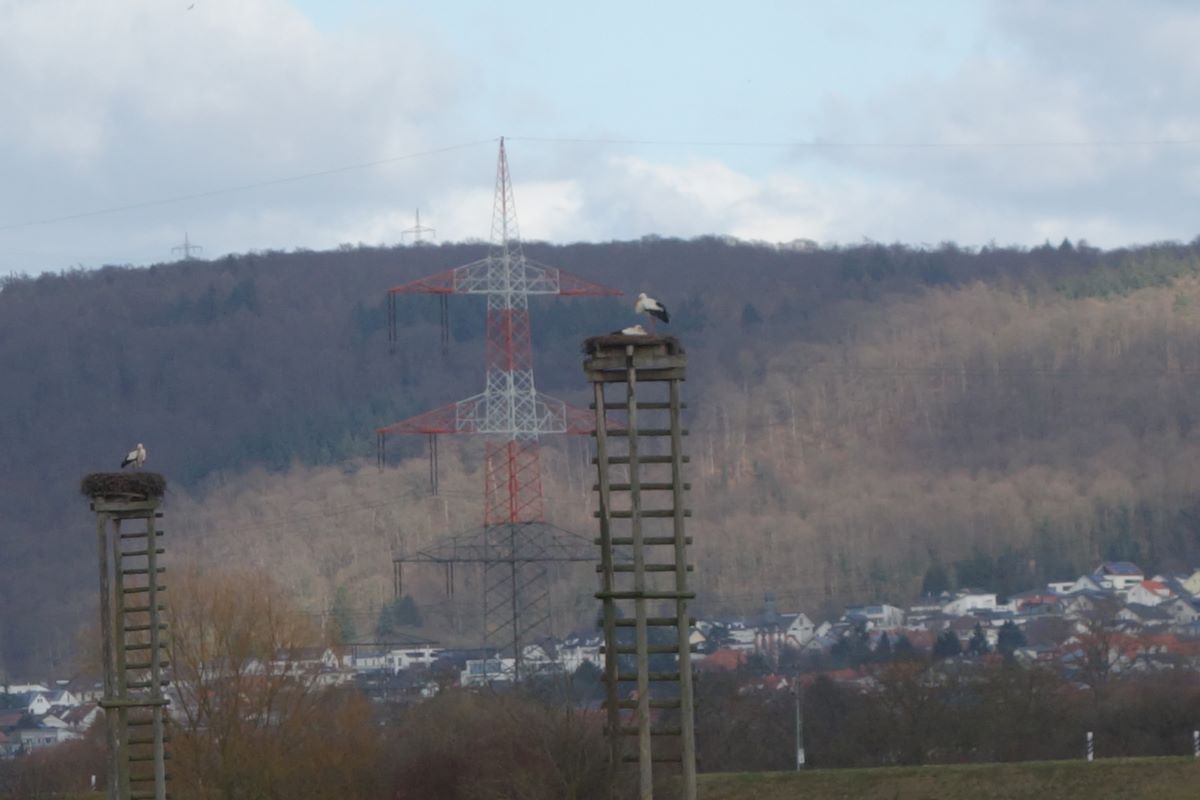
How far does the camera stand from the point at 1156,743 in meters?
86.8

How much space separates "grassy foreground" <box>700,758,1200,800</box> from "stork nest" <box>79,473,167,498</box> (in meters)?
22.8

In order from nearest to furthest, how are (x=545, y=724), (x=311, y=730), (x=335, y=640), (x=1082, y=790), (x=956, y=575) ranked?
(x=1082, y=790) < (x=545, y=724) < (x=311, y=730) < (x=335, y=640) < (x=956, y=575)

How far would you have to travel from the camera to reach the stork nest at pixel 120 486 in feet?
155

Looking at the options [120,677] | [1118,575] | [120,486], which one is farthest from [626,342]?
[1118,575]

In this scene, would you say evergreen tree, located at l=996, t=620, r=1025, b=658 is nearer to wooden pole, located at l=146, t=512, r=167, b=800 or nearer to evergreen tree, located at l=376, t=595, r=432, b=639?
evergreen tree, located at l=376, t=595, r=432, b=639

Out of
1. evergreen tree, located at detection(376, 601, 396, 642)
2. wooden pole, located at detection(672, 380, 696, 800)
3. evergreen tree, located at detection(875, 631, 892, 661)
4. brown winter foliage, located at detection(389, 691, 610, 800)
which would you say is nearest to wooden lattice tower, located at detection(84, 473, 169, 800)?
wooden pole, located at detection(672, 380, 696, 800)

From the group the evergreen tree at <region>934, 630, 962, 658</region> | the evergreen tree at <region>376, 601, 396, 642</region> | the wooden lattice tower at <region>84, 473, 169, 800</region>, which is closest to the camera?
the wooden lattice tower at <region>84, 473, 169, 800</region>

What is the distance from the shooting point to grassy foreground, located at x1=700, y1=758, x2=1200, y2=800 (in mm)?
61688

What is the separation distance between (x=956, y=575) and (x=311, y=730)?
121 meters

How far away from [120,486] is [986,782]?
27.0 m

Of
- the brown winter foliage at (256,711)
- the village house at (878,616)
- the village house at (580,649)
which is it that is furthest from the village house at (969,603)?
the brown winter foliage at (256,711)

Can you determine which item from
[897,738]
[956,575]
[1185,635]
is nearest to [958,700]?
[897,738]

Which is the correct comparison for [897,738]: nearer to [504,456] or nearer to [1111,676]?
[1111,676]

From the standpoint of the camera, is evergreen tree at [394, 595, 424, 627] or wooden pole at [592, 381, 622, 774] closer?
wooden pole at [592, 381, 622, 774]
